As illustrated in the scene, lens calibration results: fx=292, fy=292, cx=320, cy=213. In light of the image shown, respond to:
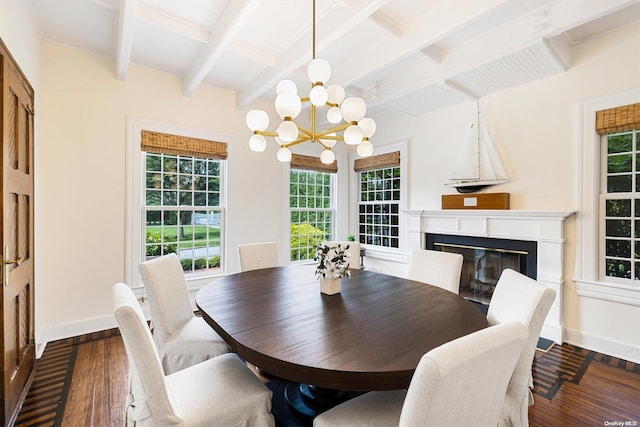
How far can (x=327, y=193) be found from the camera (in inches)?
208

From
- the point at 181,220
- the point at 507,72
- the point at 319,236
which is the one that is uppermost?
the point at 507,72

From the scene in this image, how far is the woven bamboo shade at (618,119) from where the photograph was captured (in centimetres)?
256

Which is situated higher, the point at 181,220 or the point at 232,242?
the point at 181,220

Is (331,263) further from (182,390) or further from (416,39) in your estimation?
(416,39)

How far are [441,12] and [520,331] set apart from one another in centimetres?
238

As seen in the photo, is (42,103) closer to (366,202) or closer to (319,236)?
(319,236)

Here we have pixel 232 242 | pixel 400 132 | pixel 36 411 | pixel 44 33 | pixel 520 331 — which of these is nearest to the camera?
pixel 520 331

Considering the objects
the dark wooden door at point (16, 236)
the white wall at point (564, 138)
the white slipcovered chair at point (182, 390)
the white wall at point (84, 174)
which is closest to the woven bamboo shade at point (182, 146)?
the white wall at point (84, 174)

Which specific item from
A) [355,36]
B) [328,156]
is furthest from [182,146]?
[355,36]

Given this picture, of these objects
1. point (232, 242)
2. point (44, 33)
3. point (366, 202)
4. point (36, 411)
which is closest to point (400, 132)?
point (366, 202)

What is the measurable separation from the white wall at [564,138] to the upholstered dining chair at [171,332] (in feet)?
11.0

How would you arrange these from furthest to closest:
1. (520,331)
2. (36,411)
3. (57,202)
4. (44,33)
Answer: (57,202) < (44,33) < (36,411) < (520,331)

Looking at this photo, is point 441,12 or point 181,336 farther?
point 441,12

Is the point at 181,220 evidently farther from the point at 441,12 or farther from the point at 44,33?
the point at 441,12
